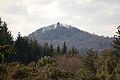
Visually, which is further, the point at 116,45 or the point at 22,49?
the point at 22,49

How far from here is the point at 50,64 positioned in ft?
77.3

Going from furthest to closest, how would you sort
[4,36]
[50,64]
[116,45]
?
1. [4,36]
2. [116,45]
3. [50,64]

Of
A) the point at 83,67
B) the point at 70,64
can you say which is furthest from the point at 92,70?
the point at 70,64

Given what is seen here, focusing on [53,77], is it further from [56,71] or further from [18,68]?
[18,68]

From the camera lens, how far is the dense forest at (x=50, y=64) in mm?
10676

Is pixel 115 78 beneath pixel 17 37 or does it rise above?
beneath

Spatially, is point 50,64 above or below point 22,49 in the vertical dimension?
below

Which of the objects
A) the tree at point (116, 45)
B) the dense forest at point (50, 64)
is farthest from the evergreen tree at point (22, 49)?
the tree at point (116, 45)

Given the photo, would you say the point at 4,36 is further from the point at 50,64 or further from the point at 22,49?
the point at 50,64

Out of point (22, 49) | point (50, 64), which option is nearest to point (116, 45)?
point (50, 64)

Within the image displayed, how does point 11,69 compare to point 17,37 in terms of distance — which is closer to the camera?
point 11,69

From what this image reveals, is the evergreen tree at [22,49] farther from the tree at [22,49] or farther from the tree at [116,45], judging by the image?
the tree at [116,45]

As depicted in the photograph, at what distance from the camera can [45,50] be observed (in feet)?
284

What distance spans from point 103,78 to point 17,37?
34.9m
